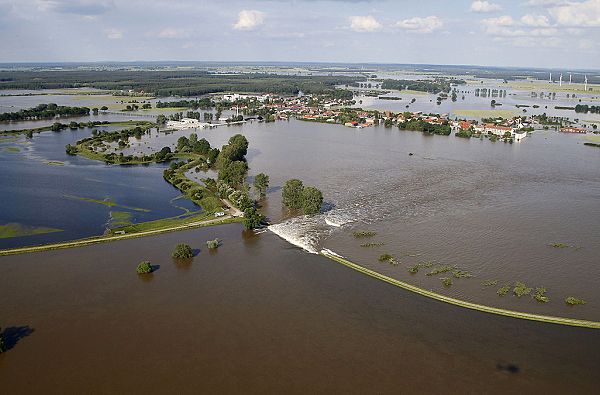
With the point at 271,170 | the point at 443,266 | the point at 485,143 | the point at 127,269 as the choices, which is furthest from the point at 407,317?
the point at 485,143

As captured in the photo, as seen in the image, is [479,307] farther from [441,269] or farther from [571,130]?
[571,130]

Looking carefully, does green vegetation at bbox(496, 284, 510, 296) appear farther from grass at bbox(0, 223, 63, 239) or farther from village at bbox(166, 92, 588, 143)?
village at bbox(166, 92, 588, 143)

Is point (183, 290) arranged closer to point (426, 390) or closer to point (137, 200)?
point (426, 390)

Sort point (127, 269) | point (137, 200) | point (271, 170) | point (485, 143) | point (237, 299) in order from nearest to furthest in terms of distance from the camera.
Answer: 1. point (237, 299)
2. point (127, 269)
3. point (137, 200)
4. point (271, 170)
5. point (485, 143)

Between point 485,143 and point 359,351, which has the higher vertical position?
point 485,143

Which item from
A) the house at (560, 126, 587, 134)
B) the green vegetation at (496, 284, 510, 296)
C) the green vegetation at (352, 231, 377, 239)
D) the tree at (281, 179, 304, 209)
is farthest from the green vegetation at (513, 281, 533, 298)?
the house at (560, 126, 587, 134)

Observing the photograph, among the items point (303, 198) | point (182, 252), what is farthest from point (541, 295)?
point (182, 252)

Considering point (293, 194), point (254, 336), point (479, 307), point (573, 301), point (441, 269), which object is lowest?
point (254, 336)
